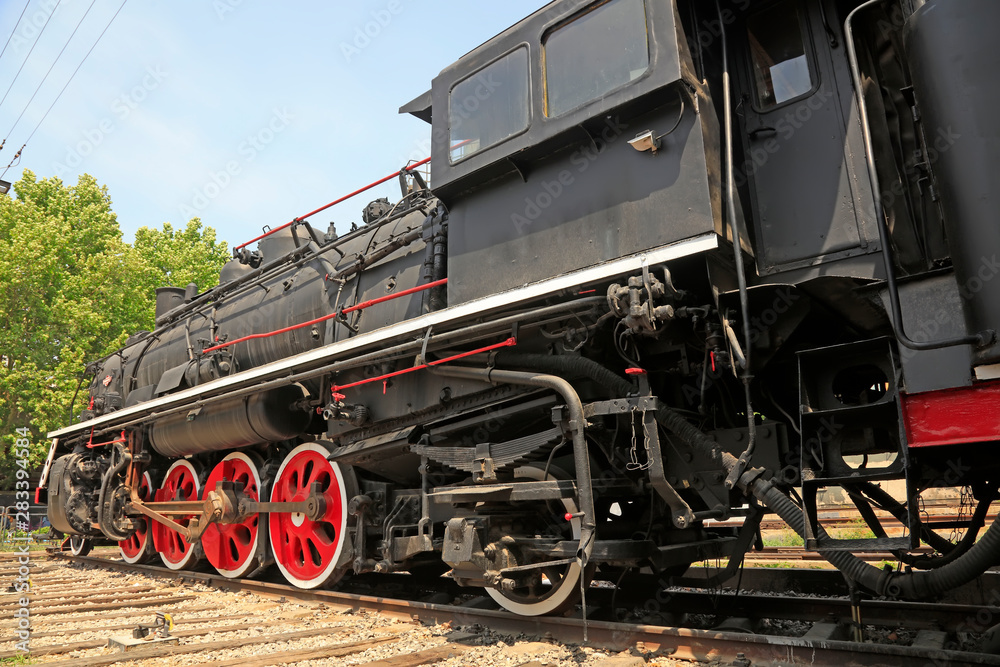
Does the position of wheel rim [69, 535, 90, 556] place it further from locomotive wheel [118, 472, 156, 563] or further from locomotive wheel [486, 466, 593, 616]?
locomotive wheel [486, 466, 593, 616]

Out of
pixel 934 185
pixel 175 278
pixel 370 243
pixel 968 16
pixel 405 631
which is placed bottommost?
pixel 405 631

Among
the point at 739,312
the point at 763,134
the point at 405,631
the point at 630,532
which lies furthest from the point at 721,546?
the point at 763,134

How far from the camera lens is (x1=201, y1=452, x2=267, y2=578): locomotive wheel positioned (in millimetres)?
7066

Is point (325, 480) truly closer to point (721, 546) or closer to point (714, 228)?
point (721, 546)

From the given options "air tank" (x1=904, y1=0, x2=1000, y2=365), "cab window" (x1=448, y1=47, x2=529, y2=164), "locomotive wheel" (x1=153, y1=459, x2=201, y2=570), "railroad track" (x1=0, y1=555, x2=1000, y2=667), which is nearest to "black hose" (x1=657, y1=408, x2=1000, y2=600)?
"railroad track" (x1=0, y1=555, x2=1000, y2=667)

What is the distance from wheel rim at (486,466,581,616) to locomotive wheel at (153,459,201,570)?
4765 millimetres

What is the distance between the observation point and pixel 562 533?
14.7 ft

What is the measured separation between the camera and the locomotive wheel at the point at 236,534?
23.2ft

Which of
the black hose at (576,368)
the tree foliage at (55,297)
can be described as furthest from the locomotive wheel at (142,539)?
the tree foliage at (55,297)

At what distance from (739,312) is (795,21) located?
5.62 ft

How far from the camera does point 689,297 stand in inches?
147

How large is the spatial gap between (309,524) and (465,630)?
7.88 feet

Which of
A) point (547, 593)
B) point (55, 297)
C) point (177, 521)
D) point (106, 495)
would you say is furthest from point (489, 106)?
point (55, 297)

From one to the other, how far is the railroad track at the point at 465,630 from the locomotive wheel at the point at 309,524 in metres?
0.25
